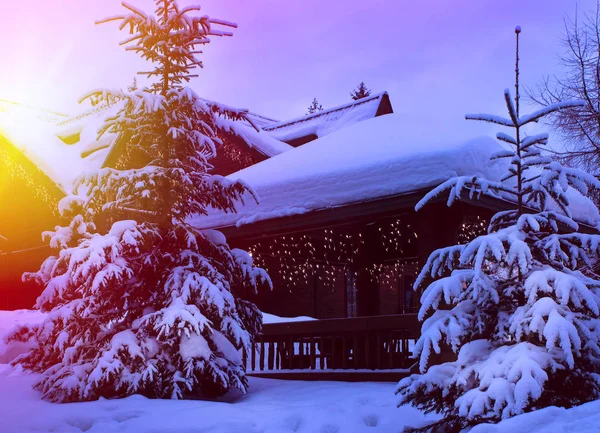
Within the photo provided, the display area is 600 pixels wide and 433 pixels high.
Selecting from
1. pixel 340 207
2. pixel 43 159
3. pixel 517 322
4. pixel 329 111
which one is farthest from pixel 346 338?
pixel 43 159

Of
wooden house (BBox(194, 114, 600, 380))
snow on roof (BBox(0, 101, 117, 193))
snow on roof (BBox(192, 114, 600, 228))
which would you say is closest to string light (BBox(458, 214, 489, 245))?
wooden house (BBox(194, 114, 600, 380))

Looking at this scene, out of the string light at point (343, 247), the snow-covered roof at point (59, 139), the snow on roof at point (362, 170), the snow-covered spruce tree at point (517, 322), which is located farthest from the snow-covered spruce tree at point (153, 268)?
the snow-covered roof at point (59, 139)

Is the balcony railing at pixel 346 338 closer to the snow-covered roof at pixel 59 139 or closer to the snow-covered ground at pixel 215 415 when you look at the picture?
the snow-covered ground at pixel 215 415

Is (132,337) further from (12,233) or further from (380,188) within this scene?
(12,233)

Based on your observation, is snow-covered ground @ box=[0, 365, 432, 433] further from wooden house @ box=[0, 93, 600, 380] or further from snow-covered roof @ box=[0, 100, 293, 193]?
snow-covered roof @ box=[0, 100, 293, 193]

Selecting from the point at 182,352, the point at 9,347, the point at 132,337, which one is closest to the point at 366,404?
the point at 182,352

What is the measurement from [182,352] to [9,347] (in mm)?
5698

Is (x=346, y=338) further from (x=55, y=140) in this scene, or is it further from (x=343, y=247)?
(x=55, y=140)

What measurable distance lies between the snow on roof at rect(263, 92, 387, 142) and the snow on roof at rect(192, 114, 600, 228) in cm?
666

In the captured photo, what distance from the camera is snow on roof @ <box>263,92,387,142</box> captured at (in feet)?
60.5

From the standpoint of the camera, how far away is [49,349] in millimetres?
8844

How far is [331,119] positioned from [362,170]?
9945 mm

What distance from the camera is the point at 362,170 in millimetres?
9117

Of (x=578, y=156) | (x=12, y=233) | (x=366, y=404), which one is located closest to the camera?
(x=366, y=404)
